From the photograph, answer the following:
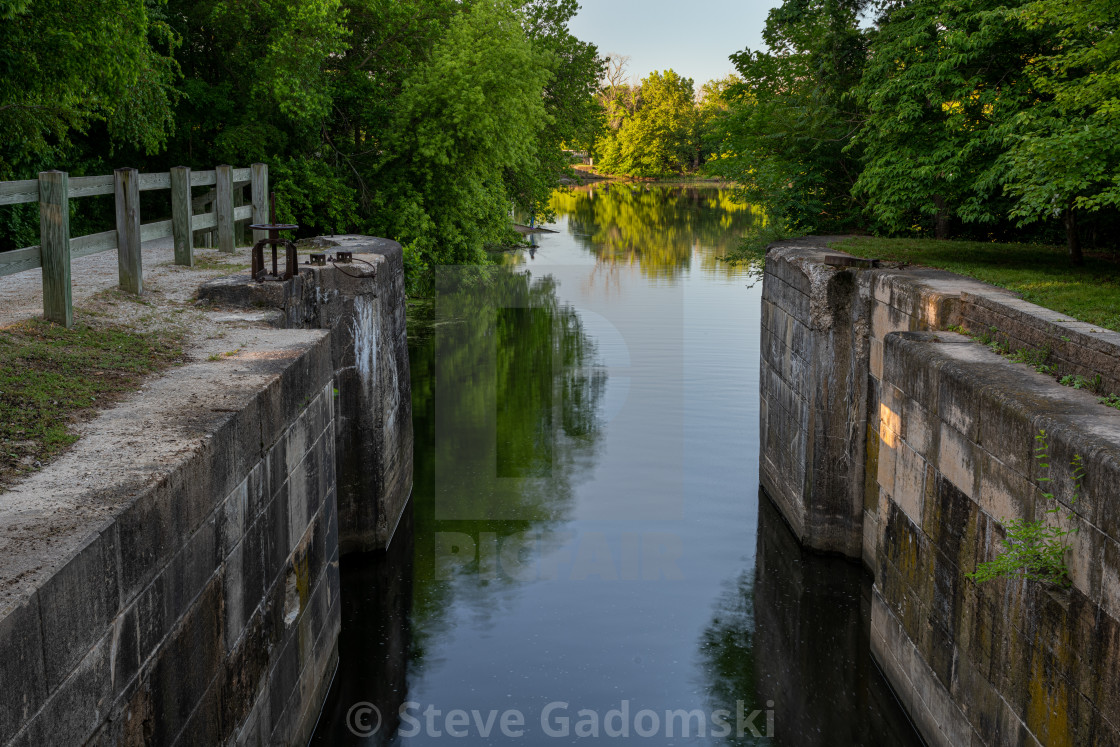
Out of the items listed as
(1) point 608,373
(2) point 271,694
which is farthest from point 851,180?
(2) point 271,694

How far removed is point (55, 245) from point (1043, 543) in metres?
7.26


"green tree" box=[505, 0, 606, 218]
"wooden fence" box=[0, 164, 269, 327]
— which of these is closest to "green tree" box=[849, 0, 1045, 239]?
"wooden fence" box=[0, 164, 269, 327]

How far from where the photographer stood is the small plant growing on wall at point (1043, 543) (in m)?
6.20

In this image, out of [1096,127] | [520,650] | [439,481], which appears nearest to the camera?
[1096,127]

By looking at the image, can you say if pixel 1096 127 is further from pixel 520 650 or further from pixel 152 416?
pixel 152 416

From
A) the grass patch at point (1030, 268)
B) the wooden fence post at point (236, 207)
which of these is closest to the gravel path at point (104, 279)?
the wooden fence post at point (236, 207)

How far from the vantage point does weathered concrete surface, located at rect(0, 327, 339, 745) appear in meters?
4.09

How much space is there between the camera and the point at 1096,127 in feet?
33.9

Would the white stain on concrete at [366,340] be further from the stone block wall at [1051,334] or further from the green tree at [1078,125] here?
the green tree at [1078,125]

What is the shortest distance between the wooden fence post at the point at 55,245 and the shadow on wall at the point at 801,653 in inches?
267

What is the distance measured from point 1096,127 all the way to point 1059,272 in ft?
11.3

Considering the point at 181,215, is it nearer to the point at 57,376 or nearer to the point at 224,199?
the point at 224,199

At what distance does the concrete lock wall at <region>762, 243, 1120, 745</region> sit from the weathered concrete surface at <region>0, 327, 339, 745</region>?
483 cm

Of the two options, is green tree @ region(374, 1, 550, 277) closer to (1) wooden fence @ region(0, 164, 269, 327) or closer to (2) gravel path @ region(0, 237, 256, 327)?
(1) wooden fence @ region(0, 164, 269, 327)
